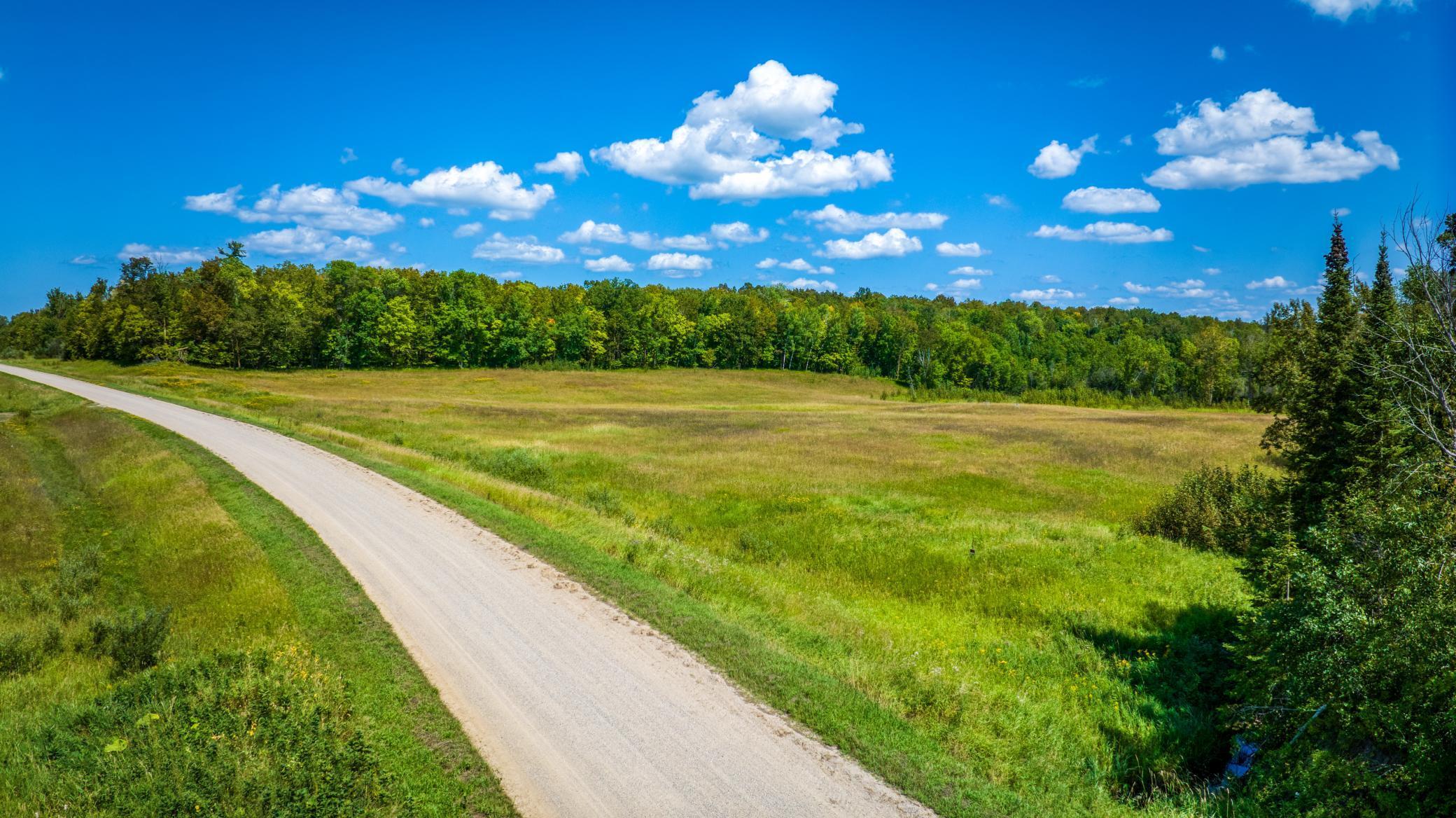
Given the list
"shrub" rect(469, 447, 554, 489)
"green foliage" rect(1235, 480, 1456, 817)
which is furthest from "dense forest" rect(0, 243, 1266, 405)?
"green foliage" rect(1235, 480, 1456, 817)

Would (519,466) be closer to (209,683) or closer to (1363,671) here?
(209,683)

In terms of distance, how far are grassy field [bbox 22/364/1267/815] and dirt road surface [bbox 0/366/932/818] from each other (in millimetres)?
670

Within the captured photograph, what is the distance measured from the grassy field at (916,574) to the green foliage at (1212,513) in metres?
1.38

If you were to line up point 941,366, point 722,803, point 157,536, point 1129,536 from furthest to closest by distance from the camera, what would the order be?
point 941,366 < point 1129,536 < point 157,536 < point 722,803

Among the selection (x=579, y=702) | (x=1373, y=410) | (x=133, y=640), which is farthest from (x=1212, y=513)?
(x=133, y=640)

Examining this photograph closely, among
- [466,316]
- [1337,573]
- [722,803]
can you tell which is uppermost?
[466,316]

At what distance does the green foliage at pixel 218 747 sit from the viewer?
7121mm

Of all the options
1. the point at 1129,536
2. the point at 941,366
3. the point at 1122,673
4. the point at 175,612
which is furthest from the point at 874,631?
the point at 941,366

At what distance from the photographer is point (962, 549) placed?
20797 mm

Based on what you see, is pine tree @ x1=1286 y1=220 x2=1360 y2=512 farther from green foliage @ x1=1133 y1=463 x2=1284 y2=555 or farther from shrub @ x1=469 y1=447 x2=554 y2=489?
shrub @ x1=469 y1=447 x2=554 y2=489

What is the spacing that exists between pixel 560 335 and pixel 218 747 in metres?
121

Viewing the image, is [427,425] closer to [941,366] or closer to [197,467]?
[197,467]

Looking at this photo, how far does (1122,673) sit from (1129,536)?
35.7ft

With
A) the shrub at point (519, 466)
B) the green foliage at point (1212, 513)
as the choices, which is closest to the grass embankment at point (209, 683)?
the shrub at point (519, 466)
